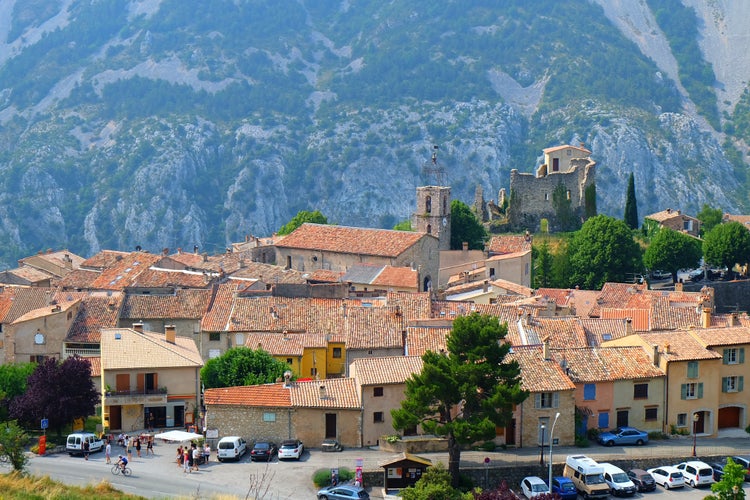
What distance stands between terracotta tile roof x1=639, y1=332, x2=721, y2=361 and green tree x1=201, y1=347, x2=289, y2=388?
62.8ft

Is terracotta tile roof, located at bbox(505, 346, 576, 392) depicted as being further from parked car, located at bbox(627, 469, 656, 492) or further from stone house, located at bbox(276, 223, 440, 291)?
stone house, located at bbox(276, 223, 440, 291)

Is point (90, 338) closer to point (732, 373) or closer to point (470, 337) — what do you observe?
point (470, 337)

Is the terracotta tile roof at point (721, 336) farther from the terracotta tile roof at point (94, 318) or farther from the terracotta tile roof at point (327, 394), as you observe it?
the terracotta tile roof at point (94, 318)

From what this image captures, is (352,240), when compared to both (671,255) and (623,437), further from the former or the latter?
(623,437)

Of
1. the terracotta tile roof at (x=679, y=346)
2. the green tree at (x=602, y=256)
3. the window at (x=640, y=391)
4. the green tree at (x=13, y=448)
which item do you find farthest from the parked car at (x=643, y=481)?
the green tree at (x=602, y=256)

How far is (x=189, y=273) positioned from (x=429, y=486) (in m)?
42.6

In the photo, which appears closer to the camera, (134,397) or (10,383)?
(134,397)

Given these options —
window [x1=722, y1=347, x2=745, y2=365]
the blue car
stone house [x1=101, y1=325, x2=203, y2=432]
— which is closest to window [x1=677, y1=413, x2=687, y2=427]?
window [x1=722, y1=347, x2=745, y2=365]

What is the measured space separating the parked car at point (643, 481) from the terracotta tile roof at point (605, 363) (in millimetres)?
6973

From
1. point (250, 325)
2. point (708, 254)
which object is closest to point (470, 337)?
point (250, 325)

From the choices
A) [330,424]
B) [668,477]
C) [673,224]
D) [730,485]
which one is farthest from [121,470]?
[673,224]

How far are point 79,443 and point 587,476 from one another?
74.5 ft

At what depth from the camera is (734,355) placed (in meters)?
66.9

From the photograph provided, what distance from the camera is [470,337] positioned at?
59.0 metres
